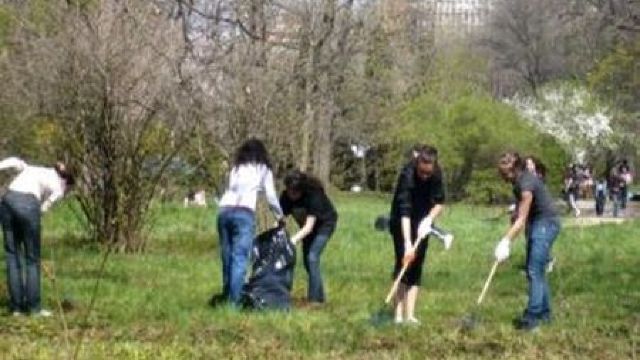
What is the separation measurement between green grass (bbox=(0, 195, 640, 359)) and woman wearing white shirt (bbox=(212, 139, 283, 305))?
1.45 ft

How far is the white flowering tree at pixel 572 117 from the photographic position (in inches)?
2554

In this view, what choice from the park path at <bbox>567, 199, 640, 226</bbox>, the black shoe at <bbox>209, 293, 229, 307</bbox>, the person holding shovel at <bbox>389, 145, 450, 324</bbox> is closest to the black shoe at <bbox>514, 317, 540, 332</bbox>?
the person holding shovel at <bbox>389, 145, 450, 324</bbox>

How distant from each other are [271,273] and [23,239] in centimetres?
238

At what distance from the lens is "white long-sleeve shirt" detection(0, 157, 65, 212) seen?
11.9 m

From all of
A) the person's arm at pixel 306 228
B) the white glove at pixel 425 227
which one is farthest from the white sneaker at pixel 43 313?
the white glove at pixel 425 227

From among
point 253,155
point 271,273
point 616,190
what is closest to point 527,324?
point 271,273

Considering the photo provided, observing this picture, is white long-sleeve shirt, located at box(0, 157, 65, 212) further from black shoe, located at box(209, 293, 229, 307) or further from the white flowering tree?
the white flowering tree

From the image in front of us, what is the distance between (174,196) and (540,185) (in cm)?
1356

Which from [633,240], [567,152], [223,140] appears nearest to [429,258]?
[223,140]

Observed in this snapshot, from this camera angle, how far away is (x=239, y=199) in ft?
41.3

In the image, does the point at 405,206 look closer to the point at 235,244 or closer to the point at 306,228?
the point at 235,244

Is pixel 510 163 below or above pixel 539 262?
above

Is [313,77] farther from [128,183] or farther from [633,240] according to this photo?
[633,240]

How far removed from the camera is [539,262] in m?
12.0
